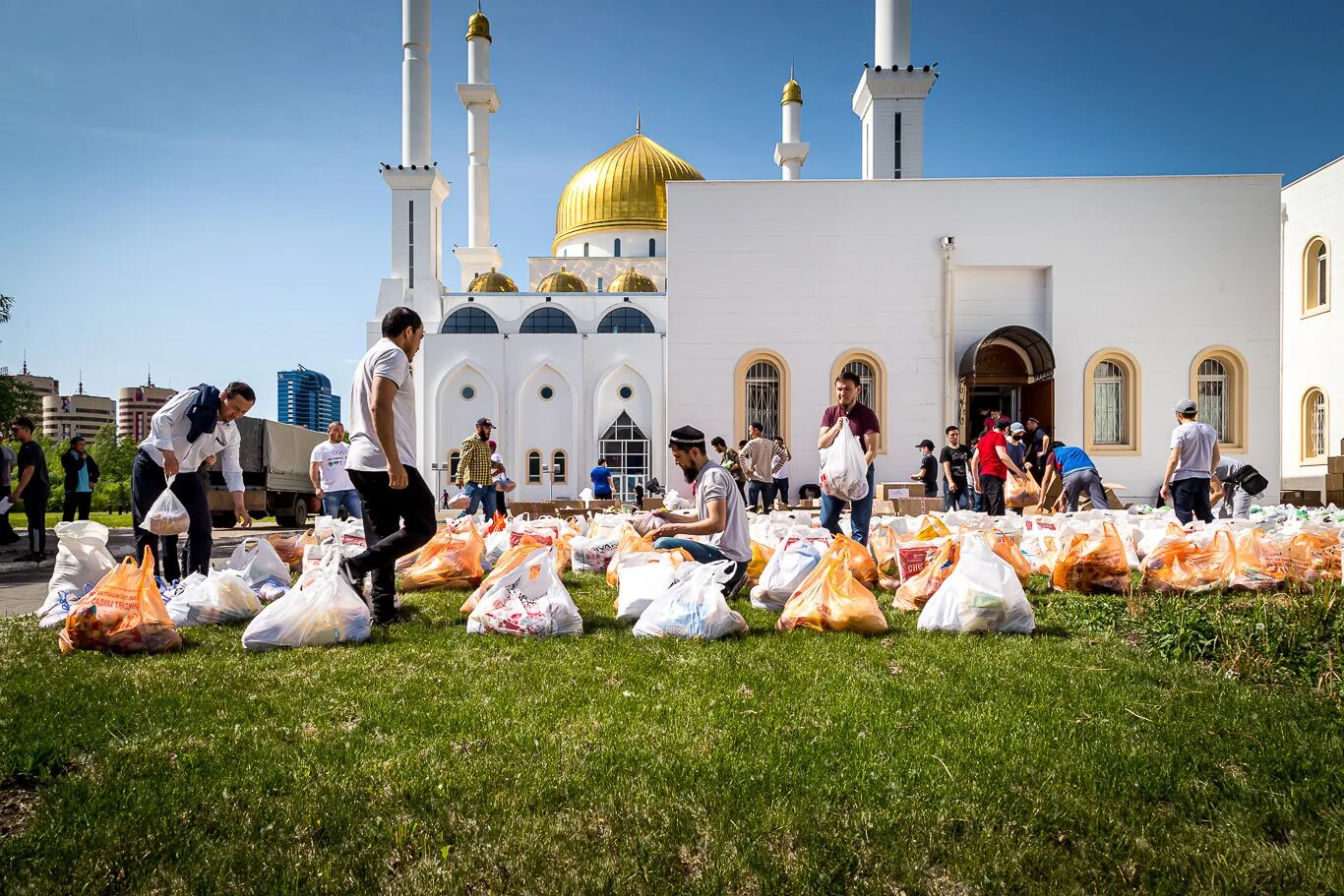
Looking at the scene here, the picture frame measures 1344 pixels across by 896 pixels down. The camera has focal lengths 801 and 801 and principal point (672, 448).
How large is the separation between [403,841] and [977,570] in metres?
3.62

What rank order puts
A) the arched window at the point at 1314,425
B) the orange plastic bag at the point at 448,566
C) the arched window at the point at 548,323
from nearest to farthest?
the orange plastic bag at the point at 448,566 → the arched window at the point at 1314,425 → the arched window at the point at 548,323

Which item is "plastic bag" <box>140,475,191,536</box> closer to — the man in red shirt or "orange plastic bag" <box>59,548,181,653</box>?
"orange plastic bag" <box>59,548,181,653</box>

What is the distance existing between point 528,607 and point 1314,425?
25828 mm

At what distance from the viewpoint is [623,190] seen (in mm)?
41469

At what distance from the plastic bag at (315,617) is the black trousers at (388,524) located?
0.31 metres

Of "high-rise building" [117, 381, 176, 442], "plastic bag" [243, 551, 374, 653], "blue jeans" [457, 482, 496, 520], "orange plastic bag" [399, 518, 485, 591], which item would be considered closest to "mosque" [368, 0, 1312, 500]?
"blue jeans" [457, 482, 496, 520]

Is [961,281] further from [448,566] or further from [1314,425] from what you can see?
[448,566]

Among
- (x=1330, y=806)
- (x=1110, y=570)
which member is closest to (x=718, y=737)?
(x=1330, y=806)

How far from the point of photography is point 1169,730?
2.94 metres

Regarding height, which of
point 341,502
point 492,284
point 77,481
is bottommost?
point 341,502

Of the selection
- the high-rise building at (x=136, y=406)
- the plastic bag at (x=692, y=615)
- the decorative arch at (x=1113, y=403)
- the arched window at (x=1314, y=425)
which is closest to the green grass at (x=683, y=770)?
the plastic bag at (x=692, y=615)

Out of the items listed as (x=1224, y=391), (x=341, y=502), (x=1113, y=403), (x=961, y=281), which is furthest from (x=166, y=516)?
(x=1224, y=391)

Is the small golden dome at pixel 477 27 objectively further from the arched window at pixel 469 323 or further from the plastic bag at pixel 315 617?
the plastic bag at pixel 315 617

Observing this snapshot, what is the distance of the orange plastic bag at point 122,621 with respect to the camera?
163 inches
